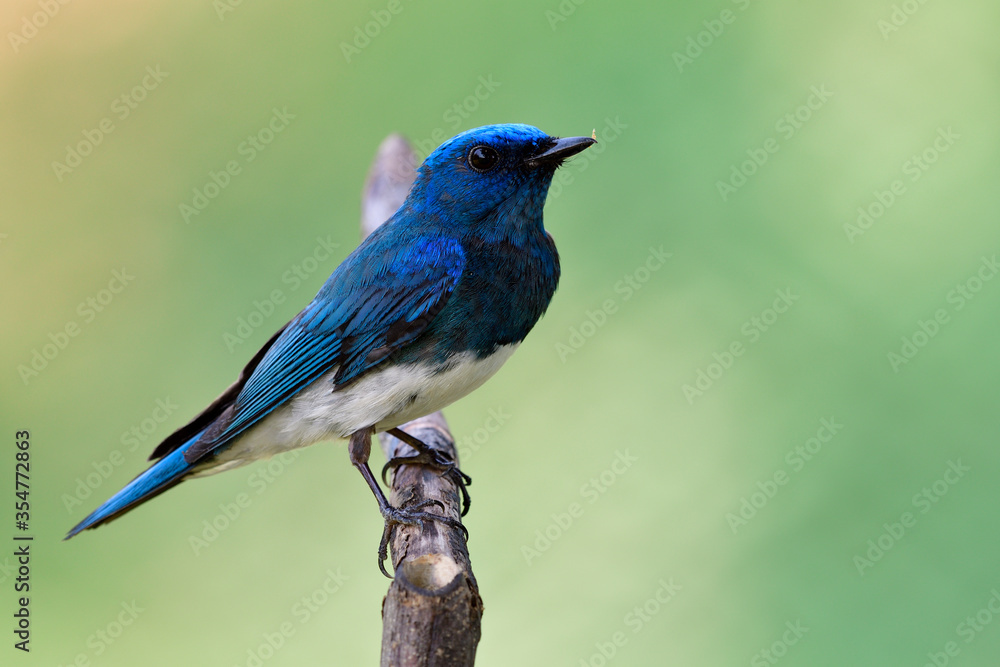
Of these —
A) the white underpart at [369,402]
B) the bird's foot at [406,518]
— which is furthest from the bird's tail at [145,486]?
the bird's foot at [406,518]

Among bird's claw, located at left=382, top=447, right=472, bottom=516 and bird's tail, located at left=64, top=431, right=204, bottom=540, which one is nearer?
bird's tail, located at left=64, top=431, right=204, bottom=540

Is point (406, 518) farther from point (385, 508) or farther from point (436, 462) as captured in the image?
point (436, 462)

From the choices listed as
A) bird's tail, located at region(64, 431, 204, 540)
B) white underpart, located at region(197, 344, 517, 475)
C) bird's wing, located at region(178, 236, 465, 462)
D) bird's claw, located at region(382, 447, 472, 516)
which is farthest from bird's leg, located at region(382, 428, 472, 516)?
bird's tail, located at region(64, 431, 204, 540)

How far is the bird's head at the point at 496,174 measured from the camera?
10.6 ft

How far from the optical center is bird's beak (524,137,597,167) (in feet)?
10.4

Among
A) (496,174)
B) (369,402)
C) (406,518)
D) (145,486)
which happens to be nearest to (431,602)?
(406,518)

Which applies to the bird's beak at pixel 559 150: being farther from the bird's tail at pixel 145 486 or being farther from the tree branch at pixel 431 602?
the bird's tail at pixel 145 486

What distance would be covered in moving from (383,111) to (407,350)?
3.42 meters

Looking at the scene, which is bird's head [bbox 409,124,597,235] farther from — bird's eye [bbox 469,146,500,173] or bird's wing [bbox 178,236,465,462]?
bird's wing [bbox 178,236,465,462]

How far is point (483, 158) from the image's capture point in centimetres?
324

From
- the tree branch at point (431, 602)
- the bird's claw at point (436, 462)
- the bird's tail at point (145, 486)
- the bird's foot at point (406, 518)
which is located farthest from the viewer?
the bird's claw at point (436, 462)

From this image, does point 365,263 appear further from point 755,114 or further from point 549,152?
point 755,114

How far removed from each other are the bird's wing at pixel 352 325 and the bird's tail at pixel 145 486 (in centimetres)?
Result: 8

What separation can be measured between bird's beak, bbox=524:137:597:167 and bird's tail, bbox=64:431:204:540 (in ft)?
5.07
